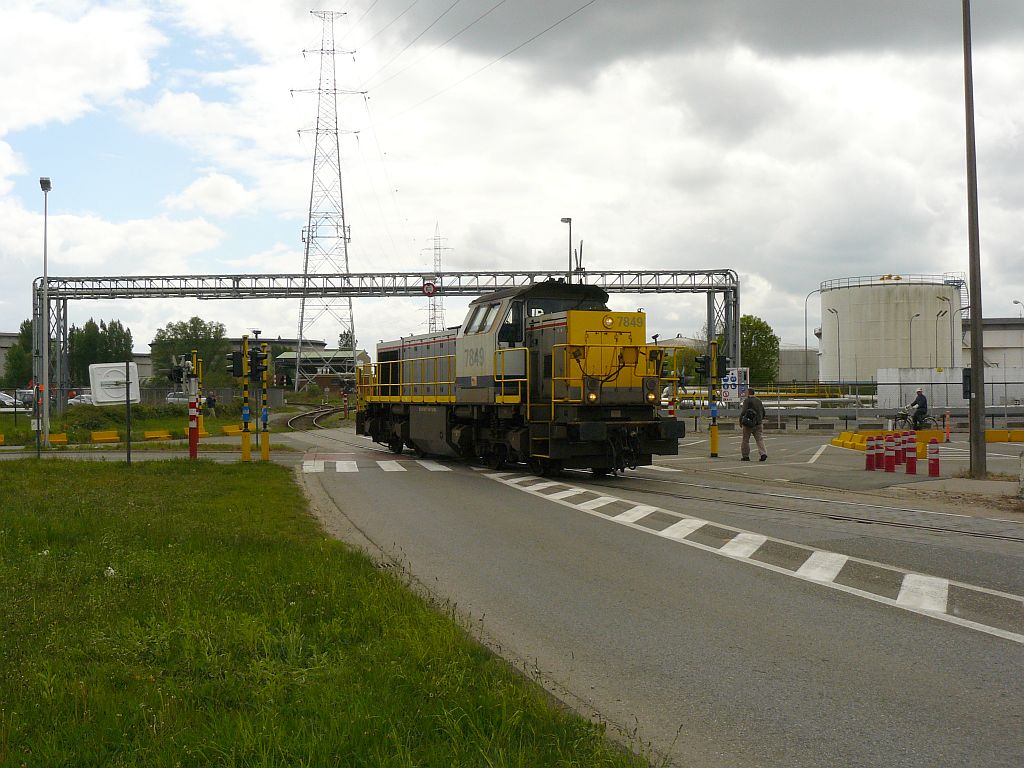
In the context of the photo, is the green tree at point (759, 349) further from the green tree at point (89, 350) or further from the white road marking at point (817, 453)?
the green tree at point (89, 350)

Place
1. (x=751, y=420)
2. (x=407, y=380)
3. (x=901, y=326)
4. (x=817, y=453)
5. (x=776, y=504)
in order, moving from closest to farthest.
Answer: (x=776, y=504), (x=751, y=420), (x=407, y=380), (x=817, y=453), (x=901, y=326)

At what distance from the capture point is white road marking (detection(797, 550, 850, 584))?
28.6ft

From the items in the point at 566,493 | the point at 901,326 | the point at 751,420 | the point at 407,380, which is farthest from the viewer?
the point at 901,326

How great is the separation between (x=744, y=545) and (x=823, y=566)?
1.39 metres

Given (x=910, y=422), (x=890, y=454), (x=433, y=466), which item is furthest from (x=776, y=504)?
(x=910, y=422)

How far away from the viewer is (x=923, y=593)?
7.99 metres

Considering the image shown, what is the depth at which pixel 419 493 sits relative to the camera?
16.9 meters

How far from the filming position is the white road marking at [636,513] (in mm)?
13059

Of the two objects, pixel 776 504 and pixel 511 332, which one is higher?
pixel 511 332

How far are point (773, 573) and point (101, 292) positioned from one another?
215ft

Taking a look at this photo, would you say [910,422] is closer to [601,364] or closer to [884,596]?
[601,364]

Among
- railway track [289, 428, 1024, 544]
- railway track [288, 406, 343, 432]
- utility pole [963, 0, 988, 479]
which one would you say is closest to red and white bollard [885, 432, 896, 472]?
utility pole [963, 0, 988, 479]

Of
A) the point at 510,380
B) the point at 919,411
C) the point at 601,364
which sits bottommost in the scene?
the point at 919,411

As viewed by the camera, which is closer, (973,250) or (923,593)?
(923,593)
